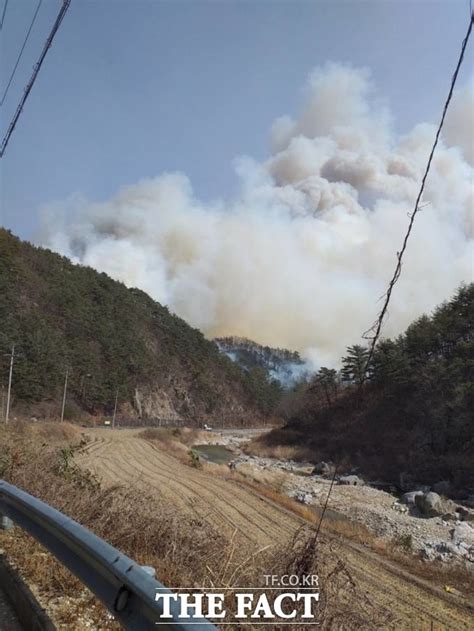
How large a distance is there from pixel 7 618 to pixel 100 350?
124 m

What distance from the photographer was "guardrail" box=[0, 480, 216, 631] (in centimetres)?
302

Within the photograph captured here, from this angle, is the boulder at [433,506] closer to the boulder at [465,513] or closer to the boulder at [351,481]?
the boulder at [465,513]

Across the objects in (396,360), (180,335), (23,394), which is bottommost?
(23,394)

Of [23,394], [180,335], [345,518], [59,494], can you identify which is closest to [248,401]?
[180,335]

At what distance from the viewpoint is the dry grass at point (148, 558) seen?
15.8 ft

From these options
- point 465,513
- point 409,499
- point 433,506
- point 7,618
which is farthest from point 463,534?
point 7,618

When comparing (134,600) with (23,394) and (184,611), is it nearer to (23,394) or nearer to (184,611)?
(184,611)

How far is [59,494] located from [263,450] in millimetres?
81052

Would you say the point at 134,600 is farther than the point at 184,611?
Yes

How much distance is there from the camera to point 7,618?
418 centimetres

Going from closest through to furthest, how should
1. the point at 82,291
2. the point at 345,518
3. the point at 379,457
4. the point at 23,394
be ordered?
the point at 345,518 → the point at 379,457 → the point at 23,394 → the point at 82,291

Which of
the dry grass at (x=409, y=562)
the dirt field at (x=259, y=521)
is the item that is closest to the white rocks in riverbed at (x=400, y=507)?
the dry grass at (x=409, y=562)

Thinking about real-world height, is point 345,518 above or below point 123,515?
below

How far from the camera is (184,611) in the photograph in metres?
2.89
